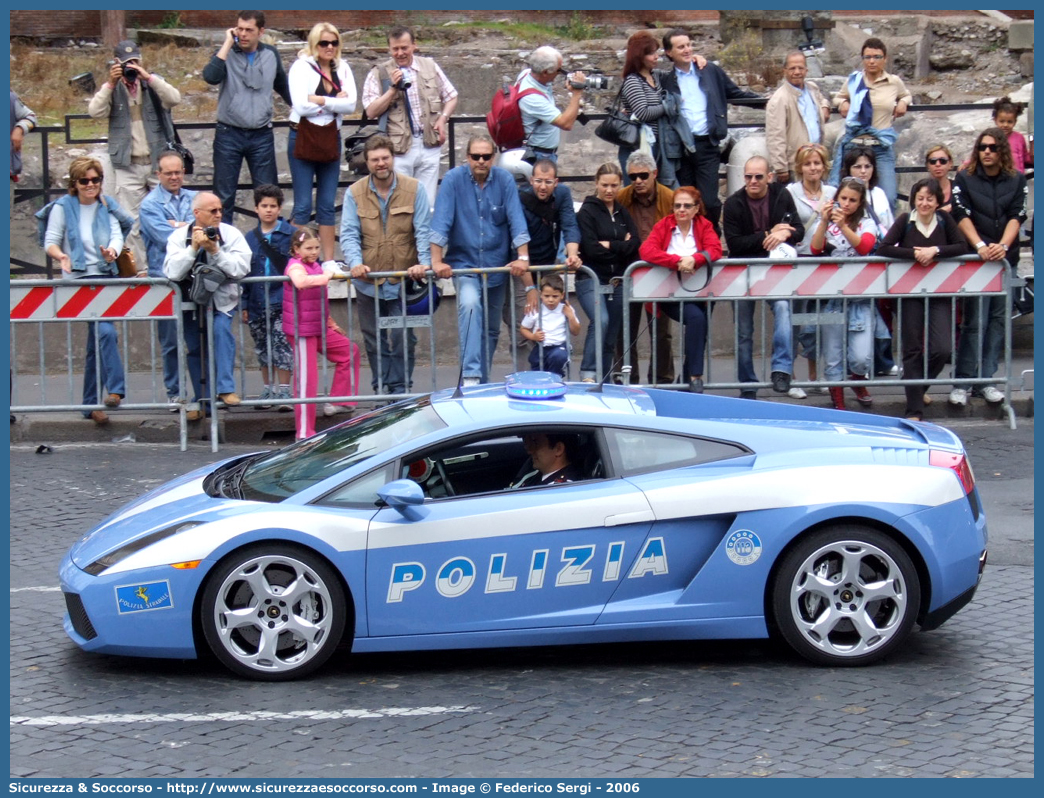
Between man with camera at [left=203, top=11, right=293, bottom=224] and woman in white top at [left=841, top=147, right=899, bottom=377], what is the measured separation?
521 centimetres

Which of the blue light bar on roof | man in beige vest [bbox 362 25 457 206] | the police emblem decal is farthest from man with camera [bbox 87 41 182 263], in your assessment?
the police emblem decal

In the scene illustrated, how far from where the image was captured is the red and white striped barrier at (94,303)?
1123 centimetres

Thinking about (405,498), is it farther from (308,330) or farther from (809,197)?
A: (809,197)

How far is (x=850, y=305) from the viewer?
11797 mm

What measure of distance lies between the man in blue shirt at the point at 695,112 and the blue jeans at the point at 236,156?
3745 millimetres

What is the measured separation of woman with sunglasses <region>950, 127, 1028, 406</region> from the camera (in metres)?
11.9

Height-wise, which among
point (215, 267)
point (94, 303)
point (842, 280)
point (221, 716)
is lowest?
point (221, 716)

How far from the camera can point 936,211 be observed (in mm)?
11734

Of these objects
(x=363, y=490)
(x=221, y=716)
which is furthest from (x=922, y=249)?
(x=221, y=716)

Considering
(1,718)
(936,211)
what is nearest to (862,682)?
(1,718)

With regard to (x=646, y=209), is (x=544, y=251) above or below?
below

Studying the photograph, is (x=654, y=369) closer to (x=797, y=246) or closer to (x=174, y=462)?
(x=797, y=246)

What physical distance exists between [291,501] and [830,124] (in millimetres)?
10427

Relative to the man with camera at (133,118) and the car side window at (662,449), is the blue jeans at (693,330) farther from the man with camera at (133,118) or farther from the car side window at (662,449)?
the man with camera at (133,118)
